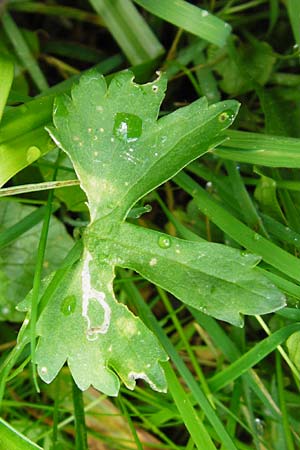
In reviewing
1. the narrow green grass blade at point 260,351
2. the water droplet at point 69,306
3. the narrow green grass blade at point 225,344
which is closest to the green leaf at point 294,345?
the narrow green grass blade at point 260,351

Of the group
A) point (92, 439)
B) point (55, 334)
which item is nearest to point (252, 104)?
point (55, 334)

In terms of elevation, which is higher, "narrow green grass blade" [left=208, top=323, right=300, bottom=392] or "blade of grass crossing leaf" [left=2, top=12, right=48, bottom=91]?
"blade of grass crossing leaf" [left=2, top=12, right=48, bottom=91]

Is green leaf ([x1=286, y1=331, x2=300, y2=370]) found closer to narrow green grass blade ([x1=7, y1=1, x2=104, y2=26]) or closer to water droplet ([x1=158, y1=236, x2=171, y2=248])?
water droplet ([x1=158, y1=236, x2=171, y2=248])

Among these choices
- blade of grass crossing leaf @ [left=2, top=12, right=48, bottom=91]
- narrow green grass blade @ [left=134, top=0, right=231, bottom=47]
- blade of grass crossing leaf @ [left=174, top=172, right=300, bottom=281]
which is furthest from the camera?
blade of grass crossing leaf @ [left=2, top=12, right=48, bottom=91]

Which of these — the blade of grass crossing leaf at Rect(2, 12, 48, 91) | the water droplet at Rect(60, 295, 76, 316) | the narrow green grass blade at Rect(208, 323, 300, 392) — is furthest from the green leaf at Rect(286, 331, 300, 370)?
the blade of grass crossing leaf at Rect(2, 12, 48, 91)

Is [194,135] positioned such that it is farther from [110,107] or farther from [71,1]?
[71,1]

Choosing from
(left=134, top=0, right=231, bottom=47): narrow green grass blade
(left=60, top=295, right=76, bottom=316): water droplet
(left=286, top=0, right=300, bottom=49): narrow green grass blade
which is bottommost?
(left=60, top=295, right=76, bottom=316): water droplet
